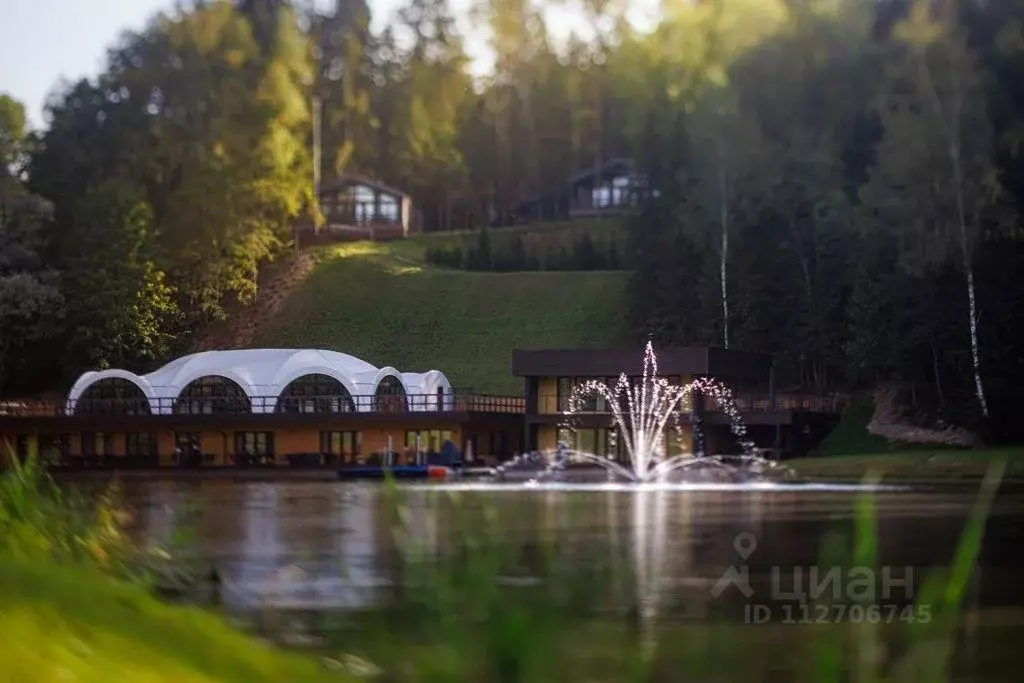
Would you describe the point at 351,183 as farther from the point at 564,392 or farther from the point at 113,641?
the point at 113,641

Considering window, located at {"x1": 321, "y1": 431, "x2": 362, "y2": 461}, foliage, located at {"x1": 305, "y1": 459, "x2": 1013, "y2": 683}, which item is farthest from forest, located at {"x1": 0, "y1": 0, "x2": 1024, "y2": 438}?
foliage, located at {"x1": 305, "y1": 459, "x2": 1013, "y2": 683}

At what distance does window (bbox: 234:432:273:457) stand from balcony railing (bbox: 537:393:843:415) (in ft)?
30.8

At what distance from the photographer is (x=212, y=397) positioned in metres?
53.2

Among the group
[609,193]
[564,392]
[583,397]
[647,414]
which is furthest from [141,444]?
[609,193]

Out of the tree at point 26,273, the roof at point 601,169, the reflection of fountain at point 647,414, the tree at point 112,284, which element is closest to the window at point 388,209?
the roof at point 601,169

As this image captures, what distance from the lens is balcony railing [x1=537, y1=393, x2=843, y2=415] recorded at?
48.4 metres

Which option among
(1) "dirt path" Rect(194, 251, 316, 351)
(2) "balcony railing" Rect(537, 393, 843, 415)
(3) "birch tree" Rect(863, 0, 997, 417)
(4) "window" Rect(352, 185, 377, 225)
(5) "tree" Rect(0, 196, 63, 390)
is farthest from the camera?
(4) "window" Rect(352, 185, 377, 225)

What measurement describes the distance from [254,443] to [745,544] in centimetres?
3548

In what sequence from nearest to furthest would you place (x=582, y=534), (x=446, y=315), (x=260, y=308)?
(x=582, y=534)
(x=446, y=315)
(x=260, y=308)

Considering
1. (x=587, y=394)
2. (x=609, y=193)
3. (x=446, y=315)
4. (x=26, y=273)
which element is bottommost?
(x=587, y=394)

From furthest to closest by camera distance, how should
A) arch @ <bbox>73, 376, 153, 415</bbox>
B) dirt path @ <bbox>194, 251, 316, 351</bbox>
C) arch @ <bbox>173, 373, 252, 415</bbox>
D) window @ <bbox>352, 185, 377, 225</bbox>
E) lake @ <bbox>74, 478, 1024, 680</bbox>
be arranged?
1. window @ <bbox>352, 185, 377, 225</bbox>
2. dirt path @ <bbox>194, 251, 316, 351</bbox>
3. arch @ <bbox>73, 376, 153, 415</bbox>
4. arch @ <bbox>173, 373, 252, 415</bbox>
5. lake @ <bbox>74, 478, 1024, 680</bbox>

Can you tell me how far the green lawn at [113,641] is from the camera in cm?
858

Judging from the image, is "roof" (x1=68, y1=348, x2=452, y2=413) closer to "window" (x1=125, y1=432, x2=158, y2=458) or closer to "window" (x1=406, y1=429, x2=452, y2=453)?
"window" (x1=125, y1=432, x2=158, y2=458)

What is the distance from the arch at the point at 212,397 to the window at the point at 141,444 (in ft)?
4.50
